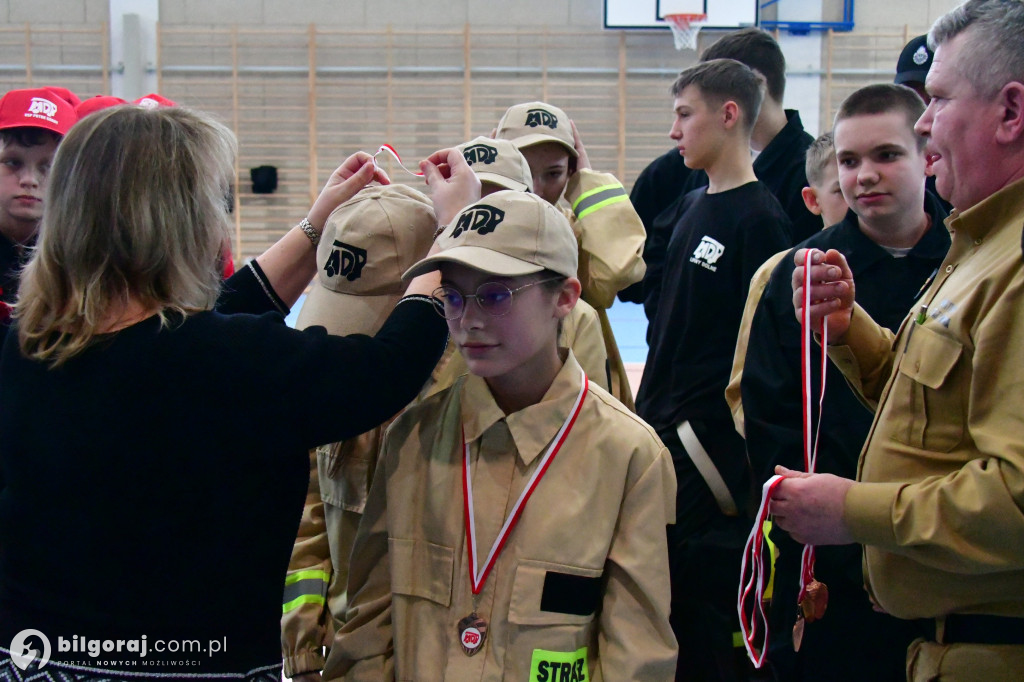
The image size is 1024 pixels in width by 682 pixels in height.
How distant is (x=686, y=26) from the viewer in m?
11.2

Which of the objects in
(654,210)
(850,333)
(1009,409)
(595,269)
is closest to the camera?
(1009,409)

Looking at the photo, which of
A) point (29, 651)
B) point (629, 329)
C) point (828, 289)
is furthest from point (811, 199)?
point (629, 329)

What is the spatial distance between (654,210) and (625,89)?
25.9 feet

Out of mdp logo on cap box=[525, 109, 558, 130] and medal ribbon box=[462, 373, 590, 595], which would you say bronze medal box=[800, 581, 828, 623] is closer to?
medal ribbon box=[462, 373, 590, 595]

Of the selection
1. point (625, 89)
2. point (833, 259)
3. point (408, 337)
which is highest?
point (625, 89)

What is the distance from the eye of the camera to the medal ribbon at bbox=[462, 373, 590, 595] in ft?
5.59

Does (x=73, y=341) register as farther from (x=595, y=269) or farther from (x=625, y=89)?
(x=625, y=89)

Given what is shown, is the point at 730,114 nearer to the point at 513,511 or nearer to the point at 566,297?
the point at 566,297

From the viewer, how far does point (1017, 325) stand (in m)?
1.40

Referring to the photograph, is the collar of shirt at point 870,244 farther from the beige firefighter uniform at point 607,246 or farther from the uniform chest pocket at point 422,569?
the uniform chest pocket at point 422,569

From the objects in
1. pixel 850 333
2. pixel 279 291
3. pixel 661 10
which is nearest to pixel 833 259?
pixel 850 333

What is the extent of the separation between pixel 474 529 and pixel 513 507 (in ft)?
0.28

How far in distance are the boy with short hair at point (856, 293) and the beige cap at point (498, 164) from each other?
0.77 metres

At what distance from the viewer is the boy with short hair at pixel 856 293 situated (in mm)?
2314
